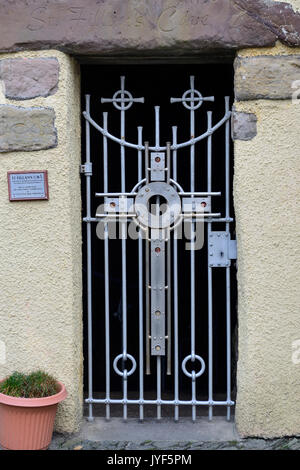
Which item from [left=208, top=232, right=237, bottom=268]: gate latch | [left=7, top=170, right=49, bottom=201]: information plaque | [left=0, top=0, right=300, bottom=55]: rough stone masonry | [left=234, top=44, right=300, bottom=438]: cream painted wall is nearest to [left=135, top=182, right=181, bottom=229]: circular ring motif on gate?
[left=208, top=232, right=237, bottom=268]: gate latch

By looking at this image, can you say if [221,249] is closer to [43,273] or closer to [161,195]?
[161,195]

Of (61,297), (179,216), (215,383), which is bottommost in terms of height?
(215,383)

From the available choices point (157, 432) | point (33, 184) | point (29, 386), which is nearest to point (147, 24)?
point (33, 184)

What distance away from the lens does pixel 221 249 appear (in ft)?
11.1

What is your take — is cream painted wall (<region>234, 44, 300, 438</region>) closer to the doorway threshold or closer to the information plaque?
the doorway threshold

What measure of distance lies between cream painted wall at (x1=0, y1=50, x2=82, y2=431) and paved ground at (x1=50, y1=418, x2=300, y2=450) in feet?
0.44

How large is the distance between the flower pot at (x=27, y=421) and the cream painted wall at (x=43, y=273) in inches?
9.3

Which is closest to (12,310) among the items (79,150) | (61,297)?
(61,297)

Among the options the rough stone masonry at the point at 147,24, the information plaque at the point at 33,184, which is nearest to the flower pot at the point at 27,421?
the information plaque at the point at 33,184

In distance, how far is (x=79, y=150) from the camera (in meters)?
3.41

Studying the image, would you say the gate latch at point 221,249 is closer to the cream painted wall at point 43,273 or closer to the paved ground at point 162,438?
the cream painted wall at point 43,273

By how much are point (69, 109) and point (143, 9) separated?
705 mm

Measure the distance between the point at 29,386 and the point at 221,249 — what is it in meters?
1.39

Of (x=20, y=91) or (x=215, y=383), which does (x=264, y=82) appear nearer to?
(x=20, y=91)
